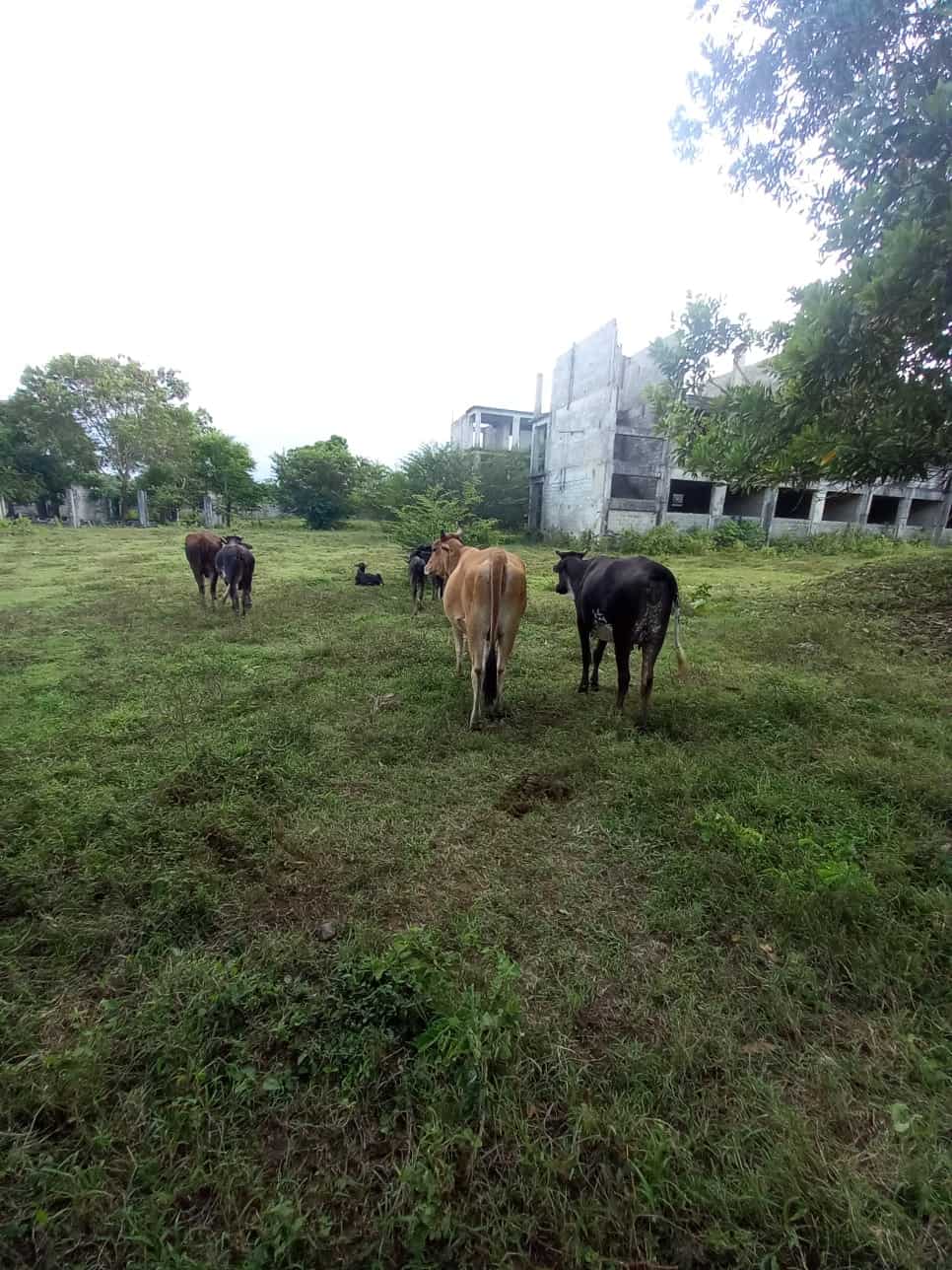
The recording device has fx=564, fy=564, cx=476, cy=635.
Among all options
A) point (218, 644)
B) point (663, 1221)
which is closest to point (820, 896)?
point (663, 1221)

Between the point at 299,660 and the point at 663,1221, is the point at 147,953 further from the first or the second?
the point at 299,660

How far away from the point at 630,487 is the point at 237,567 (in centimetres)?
1802

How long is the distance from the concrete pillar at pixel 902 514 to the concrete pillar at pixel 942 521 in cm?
137

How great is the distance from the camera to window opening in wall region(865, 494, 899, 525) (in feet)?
88.7

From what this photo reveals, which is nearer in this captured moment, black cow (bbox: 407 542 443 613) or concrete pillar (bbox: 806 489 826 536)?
black cow (bbox: 407 542 443 613)

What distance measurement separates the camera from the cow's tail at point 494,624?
175 inches

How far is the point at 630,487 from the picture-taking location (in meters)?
22.6

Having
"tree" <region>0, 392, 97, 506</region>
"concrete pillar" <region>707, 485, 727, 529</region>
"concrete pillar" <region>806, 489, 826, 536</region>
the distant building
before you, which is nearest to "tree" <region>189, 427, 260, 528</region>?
"tree" <region>0, 392, 97, 506</region>

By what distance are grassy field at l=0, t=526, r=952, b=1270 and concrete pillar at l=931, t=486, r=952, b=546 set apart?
28.8m

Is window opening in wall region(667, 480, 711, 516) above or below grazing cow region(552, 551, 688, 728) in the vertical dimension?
above

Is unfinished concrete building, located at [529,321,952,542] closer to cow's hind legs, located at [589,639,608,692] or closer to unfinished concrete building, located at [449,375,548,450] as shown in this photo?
unfinished concrete building, located at [449,375,548,450]

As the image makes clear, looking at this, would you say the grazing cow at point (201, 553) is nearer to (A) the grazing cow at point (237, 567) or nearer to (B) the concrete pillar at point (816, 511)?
(A) the grazing cow at point (237, 567)

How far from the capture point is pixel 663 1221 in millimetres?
1412

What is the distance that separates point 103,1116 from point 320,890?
105cm
